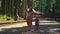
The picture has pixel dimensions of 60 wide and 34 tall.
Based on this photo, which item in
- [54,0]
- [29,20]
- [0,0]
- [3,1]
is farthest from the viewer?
→ [54,0]

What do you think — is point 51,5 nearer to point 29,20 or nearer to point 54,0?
point 54,0

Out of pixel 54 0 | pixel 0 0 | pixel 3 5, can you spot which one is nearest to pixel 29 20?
pixel 3 5

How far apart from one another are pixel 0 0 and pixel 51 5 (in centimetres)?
3960

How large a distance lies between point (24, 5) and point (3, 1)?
3642 millimetres

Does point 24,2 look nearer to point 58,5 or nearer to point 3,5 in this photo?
point 3,5

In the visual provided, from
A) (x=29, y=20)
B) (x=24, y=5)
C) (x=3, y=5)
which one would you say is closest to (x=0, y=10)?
(x=3, y=5)

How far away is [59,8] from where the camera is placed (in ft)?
252

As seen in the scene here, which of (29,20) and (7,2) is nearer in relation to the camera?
(29,20)

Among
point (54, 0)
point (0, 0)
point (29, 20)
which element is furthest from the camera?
point (54, 0)

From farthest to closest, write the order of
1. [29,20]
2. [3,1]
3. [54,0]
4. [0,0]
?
[54,0] → [0,0] → [3,1] → [29,20]

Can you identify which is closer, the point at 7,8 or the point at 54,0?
the point at 7,8

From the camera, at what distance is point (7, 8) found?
37438mm

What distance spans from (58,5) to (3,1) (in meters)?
41.0

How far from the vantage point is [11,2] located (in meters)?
37.6
